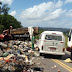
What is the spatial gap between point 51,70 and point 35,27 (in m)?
17.9

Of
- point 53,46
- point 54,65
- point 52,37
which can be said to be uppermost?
point 52,37

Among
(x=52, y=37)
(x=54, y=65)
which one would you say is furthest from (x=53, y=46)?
(x=54, y=65)

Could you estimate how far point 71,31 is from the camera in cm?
1312

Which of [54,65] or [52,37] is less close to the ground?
[52,37]

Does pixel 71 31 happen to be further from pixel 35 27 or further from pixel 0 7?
pixel 0 7

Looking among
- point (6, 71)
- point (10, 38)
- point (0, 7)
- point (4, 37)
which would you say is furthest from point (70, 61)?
point (0, 7)

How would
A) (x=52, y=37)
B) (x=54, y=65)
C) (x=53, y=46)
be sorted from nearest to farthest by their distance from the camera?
(x=54, y=65)
(x=53, y=46)
(x=52, y=37)

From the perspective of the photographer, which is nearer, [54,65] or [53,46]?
[54,65]

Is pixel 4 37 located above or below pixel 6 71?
above

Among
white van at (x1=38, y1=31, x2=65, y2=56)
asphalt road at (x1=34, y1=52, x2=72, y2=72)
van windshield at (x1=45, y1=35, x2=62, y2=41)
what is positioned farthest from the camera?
van windshield at (x1=45, y1=35, x2=62, y2=41)

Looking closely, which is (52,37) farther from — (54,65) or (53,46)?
(54,65)

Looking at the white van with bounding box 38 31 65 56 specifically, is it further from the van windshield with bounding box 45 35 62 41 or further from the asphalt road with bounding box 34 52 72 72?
the asphalt road with bounding box 34 52 72 72

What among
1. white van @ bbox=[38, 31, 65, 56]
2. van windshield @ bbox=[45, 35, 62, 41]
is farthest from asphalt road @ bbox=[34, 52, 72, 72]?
van windshield @ bbox=[45, 35, 62, 41]

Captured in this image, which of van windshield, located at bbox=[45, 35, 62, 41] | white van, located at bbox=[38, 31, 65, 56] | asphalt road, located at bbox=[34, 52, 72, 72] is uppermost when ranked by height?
van windshield, located at bbox=[45, 35, 62, 41]
